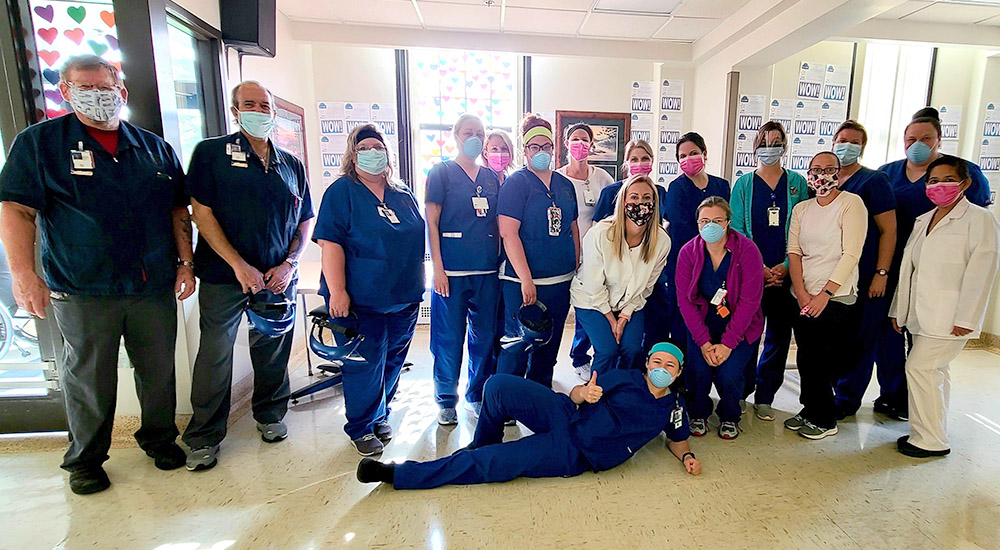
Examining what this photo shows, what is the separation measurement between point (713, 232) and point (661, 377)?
0.76 metres

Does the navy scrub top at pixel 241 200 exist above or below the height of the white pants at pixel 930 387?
above

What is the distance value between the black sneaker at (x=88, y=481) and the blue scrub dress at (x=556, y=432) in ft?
4.24

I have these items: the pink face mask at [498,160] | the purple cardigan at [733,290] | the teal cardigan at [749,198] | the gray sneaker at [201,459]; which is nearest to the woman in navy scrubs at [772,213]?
the teal cardigan at [749,198]

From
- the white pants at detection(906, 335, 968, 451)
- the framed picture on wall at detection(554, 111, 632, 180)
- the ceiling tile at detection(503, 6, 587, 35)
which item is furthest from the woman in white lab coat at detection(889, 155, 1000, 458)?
the framed picture on wall at detection(554, 111, 632, 180)

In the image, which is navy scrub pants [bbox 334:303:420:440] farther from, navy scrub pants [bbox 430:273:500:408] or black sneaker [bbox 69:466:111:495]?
black sneaker [bbox 69:466:111:495]

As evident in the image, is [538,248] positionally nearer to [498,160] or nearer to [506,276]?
[506,276]

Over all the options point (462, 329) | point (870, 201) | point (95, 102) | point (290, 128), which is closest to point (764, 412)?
point (870, 201)

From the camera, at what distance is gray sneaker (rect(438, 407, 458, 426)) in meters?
2.51

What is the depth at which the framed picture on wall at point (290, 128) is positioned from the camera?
3.58m

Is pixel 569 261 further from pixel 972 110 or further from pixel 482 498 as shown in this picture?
pixel 972 110

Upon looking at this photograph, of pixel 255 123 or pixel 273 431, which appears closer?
pixel 255 123

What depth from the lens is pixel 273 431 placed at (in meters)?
2.36

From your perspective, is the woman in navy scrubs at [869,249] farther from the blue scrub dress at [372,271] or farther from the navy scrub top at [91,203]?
the navy scrub top at [91,203]

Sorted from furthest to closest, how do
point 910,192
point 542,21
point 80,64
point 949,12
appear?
1. point 542,21
2. point 949,12
3. point 910,192
4. point 80,64
